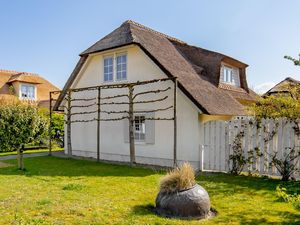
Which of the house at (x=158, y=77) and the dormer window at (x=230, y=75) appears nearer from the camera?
the house at (x=158, y=77)

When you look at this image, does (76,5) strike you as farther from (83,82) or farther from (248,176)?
(248,176)

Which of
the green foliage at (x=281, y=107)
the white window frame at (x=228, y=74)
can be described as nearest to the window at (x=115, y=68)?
the white window frame at (x=228, y=74)

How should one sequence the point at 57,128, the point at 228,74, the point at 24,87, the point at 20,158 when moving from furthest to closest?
1. the point at 24,87
2. the point at 57,128
3. the point at 228,74
4. the point at 20,158

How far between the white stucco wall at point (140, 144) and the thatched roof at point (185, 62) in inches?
23.3

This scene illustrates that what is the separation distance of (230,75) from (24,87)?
30638 mm

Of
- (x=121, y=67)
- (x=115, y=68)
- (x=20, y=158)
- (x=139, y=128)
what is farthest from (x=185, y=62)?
(x=20, y=158)

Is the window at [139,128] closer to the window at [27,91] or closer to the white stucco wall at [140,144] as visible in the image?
the white stucco wall at [140,144]

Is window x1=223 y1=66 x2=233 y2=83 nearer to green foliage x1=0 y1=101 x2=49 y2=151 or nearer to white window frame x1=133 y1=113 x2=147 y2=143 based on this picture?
white window frame x1=133 y1=113 x2=147 y2=143

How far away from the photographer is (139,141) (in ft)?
50.9

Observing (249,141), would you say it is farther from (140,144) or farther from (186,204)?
(186,204)

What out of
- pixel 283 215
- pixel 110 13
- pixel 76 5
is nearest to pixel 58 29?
pixel 76 5

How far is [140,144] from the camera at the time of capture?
15.4 metres

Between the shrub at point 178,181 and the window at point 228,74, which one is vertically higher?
the window at point 228,74

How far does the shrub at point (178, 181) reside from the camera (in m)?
7.12
